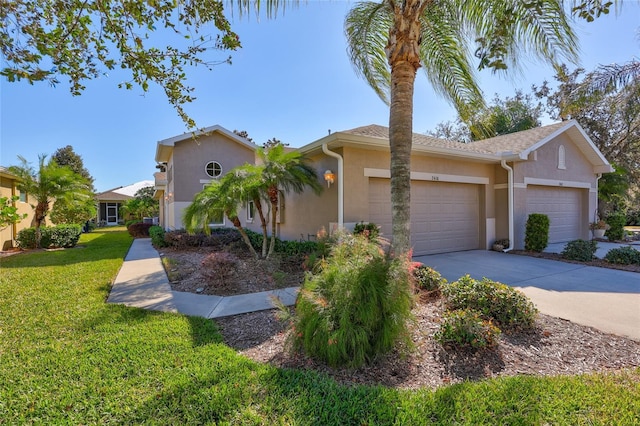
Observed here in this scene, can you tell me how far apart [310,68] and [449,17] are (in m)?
4.05

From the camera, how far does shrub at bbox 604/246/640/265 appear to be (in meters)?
8.59

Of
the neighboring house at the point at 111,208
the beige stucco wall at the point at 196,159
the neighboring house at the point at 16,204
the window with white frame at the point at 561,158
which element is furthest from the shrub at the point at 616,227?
the neighboring house at the point at 111,208

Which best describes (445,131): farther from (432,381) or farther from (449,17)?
(432,381)

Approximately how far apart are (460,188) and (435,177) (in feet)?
5.13

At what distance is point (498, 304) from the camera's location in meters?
4.47

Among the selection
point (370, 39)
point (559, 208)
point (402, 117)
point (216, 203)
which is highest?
point (370, 39)

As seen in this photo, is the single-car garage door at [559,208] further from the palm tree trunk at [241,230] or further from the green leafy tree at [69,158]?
the green leafy tree at [69,158]

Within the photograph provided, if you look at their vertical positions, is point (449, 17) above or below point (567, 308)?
above

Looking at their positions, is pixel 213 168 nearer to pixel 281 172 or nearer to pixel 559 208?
pixel 281 172

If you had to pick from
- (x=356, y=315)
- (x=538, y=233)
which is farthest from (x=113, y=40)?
(x=538, y=233)

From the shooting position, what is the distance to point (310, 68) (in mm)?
→ 9484

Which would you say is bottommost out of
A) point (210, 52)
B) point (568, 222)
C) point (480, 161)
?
point (568, 222)

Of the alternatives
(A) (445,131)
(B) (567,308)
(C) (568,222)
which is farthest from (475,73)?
(A) (445,131)

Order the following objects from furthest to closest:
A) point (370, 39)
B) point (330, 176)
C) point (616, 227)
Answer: point (616, 227) → point (330, 176) → point (370, 39)
